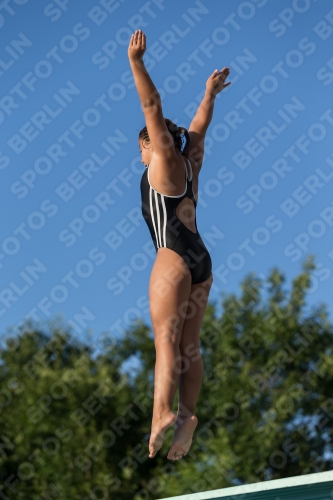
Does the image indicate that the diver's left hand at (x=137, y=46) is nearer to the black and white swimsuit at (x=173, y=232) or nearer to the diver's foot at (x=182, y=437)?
the black and white swimsuit at (x=173, y=232)

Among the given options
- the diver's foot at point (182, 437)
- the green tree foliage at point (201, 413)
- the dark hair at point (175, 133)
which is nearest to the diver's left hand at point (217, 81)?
the dark hair at point (175, 133)

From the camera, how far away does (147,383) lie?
20.4 meters

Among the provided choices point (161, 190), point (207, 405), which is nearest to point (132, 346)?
point (207, 405)

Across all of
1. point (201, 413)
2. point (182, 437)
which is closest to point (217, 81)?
point (182, 437)

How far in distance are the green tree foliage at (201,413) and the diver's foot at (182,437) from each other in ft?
44.5

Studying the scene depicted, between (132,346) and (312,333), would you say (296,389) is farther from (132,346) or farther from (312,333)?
(132,346)

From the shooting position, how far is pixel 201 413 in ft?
63.7

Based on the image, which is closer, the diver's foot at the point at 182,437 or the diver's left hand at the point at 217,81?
the diver's foot at the point at 182,437

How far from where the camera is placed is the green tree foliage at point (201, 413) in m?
18.1

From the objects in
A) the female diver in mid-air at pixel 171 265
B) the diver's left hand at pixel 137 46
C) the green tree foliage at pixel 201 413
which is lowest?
the green tree foliage at pixel 201 413

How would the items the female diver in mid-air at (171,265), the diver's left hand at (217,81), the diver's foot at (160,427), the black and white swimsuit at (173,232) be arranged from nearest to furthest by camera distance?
the diver's foot at (160,427), the female diver in mid-air at (171,265), the black and white swimsuit at (173,232), the diver's left hand at (217,81)

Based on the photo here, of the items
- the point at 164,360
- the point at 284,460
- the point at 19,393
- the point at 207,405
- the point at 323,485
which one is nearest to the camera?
the point at 164,360

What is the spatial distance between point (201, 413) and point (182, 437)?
15.8 meters

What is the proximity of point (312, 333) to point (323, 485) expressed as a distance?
14582 millimetres
